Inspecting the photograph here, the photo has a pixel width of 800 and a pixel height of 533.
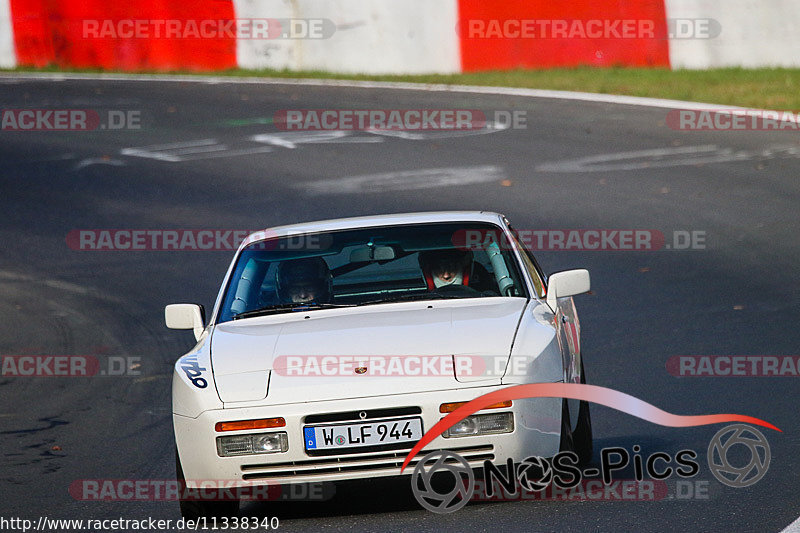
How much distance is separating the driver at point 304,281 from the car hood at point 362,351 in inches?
15.3

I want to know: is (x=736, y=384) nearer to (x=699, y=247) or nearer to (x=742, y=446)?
(x=742, y=446)

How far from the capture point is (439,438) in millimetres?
5852

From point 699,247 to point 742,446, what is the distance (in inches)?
262

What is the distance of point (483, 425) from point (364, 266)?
2.24 metres

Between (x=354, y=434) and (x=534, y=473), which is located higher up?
(x=354, y=434)

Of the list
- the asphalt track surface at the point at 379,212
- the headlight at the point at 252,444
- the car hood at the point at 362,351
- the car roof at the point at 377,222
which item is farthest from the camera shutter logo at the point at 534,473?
the car roof at the point at 377,222

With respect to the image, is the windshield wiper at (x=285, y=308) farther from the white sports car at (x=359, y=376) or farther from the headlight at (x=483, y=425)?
the headlight at (x=483, y=425)

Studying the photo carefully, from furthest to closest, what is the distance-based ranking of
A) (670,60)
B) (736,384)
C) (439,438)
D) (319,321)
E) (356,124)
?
(670,60) < (356,124) < (736,384) < (319,321) < (439,438)

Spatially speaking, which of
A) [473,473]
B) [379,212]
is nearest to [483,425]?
[473,473]

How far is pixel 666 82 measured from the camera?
876 inches

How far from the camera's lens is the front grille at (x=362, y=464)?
19.4 feet

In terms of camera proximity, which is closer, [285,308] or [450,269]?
[285,308]

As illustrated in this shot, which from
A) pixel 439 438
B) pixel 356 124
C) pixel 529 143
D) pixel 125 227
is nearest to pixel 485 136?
pixel 529 143

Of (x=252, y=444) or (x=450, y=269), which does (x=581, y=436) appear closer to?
(x=450, y=269)
